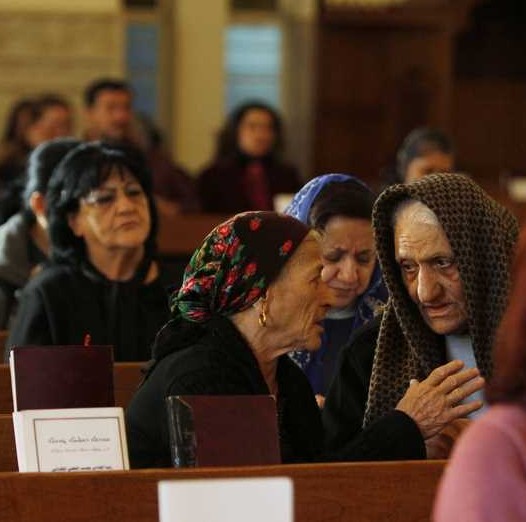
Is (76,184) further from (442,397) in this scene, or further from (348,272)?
(442,397)

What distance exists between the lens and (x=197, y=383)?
11.3 feet

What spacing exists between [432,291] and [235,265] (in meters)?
0.50

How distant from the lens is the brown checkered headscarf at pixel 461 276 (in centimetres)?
375

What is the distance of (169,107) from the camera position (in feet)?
44.7

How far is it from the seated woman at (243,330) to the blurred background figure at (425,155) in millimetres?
4259

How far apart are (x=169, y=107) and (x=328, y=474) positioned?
10740mm

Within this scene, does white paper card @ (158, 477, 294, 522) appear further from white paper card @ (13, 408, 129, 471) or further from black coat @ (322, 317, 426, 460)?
black coat @ (322, 317, 426, 460)

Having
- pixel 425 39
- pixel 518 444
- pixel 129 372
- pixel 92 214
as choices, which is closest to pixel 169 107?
pixel 425 39

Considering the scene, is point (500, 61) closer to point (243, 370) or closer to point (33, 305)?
point (33, 305)

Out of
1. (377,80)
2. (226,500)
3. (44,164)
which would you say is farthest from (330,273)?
(377,80)

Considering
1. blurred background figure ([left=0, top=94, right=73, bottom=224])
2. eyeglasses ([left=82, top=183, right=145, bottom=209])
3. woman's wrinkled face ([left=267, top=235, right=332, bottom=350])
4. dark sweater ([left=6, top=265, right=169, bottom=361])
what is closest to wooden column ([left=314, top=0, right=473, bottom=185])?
blurred background figure ([left=0, top=94, right=73, bottom=224])

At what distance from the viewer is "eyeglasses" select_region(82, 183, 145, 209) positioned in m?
5.47

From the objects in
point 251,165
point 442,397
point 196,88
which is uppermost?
point 196,88

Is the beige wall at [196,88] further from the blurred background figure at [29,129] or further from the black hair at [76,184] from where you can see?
the black hair at [76,184]
